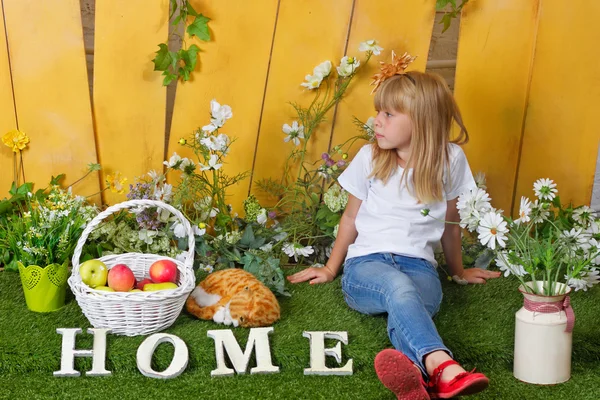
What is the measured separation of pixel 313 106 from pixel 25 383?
5.51ft

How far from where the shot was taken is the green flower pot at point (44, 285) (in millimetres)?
2352

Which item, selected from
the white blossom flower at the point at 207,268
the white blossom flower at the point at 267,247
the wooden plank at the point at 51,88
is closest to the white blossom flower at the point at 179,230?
the white blossom flower at the point at 207,268

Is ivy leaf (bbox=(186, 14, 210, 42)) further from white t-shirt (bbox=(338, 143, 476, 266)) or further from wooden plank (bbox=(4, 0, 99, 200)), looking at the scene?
white t-shirt (bbox=(338, 143, 476, 266))

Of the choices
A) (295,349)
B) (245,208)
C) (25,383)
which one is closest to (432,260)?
(295,349)

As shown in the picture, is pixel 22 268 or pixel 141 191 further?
pixel 141 191

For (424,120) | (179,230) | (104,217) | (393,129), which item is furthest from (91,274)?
(424,120)

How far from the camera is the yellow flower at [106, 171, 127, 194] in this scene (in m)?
3.04

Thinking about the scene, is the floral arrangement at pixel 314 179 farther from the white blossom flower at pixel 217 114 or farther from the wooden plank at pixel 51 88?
the wooden plank at pixel 51 88

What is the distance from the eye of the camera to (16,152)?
120 inches

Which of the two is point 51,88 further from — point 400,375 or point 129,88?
point 400,375

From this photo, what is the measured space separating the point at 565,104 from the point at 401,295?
1.54 meters

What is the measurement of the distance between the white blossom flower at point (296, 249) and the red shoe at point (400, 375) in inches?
43.1

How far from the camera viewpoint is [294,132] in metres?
3.03

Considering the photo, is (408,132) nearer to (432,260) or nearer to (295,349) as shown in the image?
(432,260)
